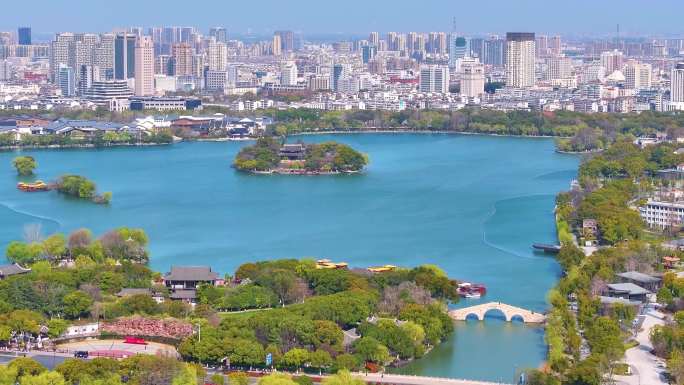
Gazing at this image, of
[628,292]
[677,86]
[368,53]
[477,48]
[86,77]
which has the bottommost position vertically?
[628,292]

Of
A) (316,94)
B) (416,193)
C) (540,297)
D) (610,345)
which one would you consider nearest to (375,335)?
(610,345)

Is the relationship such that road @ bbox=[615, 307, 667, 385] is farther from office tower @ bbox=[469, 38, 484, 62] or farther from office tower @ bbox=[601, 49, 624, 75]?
office tower @ bbox=[469, 38, 484, 62]

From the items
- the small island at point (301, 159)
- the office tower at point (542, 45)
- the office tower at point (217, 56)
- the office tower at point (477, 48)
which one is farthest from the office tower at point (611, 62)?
the small island at point (301, 159)

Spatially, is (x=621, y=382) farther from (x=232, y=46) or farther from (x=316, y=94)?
(x=232, y=46)

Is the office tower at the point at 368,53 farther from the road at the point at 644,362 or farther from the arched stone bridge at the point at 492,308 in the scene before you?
the road at the point at 644,362

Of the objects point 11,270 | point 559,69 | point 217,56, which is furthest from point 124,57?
point 11,270

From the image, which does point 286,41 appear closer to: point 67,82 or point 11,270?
point 67,82
